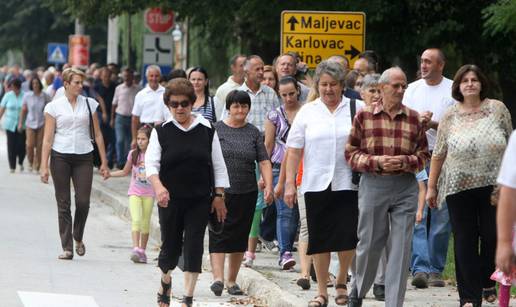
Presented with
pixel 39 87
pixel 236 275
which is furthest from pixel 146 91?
pixel 236 275

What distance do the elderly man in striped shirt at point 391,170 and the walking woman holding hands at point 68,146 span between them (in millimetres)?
4889

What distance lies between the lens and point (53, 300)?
1119 centimetres

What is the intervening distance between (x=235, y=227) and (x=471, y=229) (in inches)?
87.9

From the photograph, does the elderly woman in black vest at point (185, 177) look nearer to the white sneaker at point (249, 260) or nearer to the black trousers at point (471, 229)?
the black trousers at point (471, 229)

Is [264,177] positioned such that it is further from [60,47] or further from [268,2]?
[60,47]

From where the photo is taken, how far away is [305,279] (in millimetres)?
11445

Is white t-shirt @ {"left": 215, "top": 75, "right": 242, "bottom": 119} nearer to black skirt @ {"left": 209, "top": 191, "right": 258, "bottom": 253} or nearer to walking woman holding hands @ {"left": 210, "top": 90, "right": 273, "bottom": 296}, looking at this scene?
walking woman holding hands @ {"left": 210, "top": 90, "right": 273, "bottom": 296}

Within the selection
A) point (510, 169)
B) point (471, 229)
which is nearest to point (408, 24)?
point (471, 229)

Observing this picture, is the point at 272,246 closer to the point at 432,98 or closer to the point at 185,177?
the point at 432,98

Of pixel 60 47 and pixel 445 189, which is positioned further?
pixel 60 47

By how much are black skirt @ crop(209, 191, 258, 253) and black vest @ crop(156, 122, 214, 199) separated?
1.49 meters

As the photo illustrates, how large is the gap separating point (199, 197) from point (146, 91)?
1126 cm

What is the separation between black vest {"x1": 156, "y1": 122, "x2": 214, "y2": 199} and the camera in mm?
10125

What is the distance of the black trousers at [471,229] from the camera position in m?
10.2
